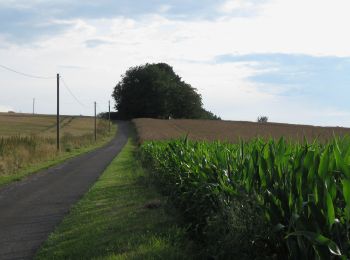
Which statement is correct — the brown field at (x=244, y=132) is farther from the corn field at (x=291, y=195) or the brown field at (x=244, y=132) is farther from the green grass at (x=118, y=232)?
the corn field at (x=291, y=195)

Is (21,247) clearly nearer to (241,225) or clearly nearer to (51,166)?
(241,225)

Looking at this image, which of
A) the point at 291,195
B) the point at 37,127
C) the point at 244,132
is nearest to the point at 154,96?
the point at 37,127

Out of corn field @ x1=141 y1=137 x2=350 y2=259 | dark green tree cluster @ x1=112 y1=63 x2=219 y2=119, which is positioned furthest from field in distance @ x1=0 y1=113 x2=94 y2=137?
corn field @ x1=141 y1=137 x2=350 y2=259

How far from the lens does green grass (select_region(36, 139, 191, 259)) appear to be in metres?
7.15

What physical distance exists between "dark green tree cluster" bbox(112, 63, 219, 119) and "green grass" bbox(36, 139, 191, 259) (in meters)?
100

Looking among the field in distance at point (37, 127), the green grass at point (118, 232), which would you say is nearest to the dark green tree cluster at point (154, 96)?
the field in distance at point (37, 127)

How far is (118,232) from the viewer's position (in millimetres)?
8664

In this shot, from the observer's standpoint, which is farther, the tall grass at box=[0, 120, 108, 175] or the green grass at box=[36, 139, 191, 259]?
the tall grass at box=[0, 120, 108, 175]

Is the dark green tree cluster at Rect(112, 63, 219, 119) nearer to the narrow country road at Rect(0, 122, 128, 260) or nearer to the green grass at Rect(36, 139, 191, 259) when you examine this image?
the narrow country road at Rect(0, 122, 128, 260)

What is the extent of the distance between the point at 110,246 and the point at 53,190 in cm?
920

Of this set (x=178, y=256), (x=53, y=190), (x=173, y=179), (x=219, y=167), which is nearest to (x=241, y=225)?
(x=178, y=256)

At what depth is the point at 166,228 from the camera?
8.51 meters

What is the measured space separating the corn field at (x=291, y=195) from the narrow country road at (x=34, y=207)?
3.09m

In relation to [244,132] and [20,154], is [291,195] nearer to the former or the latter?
[20,154]
